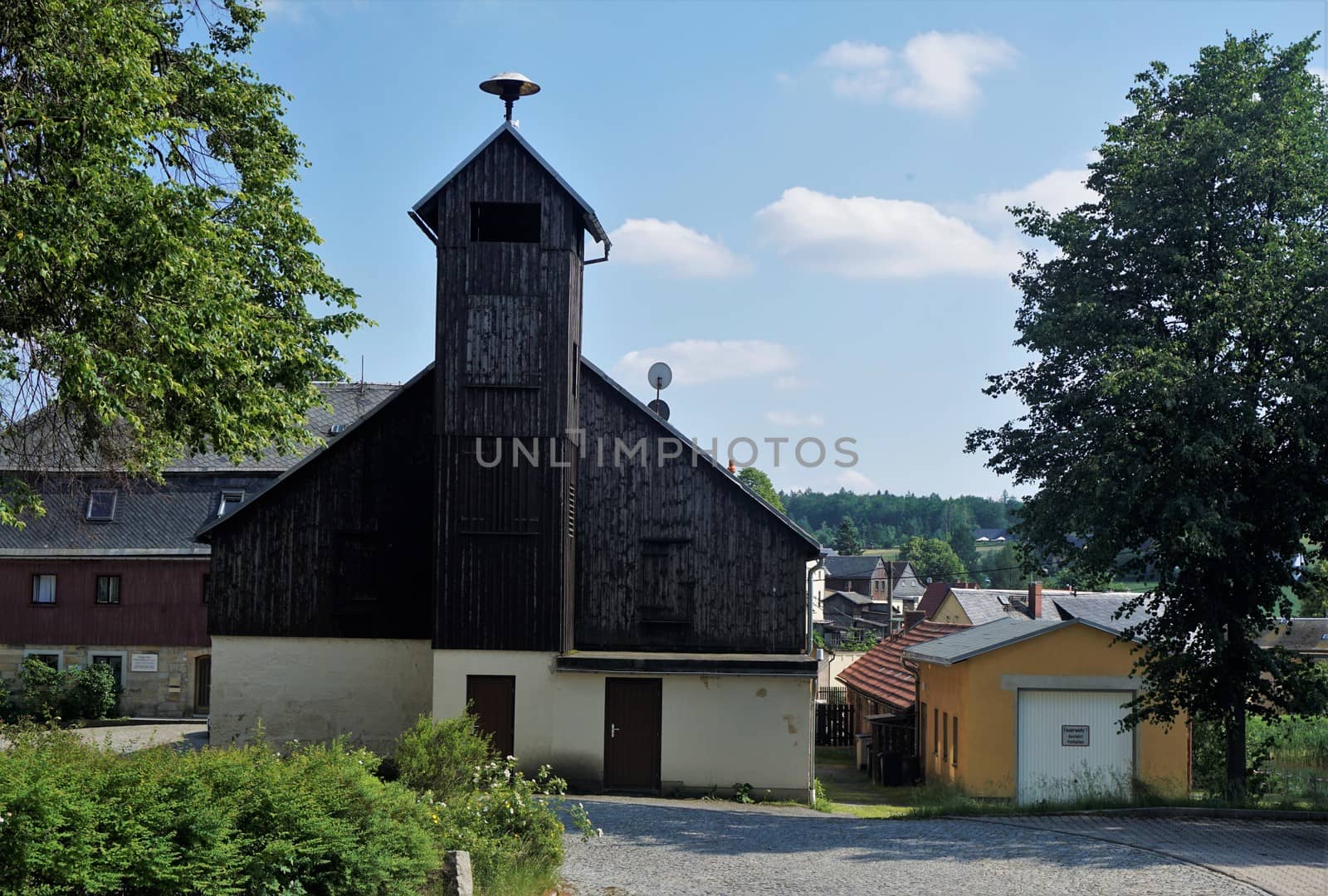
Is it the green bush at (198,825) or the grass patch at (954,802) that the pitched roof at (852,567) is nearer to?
the grass patch at (954,802)

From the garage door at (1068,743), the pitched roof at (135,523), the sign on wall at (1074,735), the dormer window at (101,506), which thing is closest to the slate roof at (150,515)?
the pitched roof at (135,523)

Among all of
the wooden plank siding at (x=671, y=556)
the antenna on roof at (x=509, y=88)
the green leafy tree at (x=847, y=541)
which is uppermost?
the antenna on roof at (x=509, y=88)

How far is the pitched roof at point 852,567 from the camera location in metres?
127

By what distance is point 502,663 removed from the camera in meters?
22.6

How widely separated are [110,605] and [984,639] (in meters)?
26.8

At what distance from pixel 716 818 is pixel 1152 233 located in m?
12.1

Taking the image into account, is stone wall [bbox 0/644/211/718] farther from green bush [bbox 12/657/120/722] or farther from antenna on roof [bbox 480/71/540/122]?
antenna on roof [bbox 480/71/540/122]

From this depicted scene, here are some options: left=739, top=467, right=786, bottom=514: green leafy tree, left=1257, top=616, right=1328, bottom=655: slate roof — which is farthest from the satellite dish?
left=739, top=467, right=786, bottom=514: green leafy tree

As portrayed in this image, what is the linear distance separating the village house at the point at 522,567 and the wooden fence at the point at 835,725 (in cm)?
1773

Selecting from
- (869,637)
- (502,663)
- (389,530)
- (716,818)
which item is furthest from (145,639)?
(869,637)

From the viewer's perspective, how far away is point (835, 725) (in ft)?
135

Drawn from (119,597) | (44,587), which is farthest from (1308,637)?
(44,587)

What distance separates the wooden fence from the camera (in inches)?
1606

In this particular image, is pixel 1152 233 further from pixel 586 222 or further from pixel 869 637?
pixel 869 637
